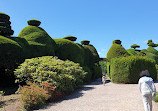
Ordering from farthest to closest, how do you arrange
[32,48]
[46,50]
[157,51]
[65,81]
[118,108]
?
[157,51] < [46,50] < [32,48] < [65,81] < [118,108]

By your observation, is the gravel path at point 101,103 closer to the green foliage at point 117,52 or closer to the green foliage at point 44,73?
the green foliage at point 44,73

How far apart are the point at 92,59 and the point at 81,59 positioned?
447cm

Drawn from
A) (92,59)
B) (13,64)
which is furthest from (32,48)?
(92,59)

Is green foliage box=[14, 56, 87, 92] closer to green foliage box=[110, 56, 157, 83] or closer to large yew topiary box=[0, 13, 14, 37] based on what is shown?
large yew topiary box=[0, 13, 14, 37]

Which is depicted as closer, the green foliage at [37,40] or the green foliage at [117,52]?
the green foliage at [37,40]

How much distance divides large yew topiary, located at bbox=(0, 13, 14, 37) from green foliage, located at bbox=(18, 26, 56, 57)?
1.56 meters

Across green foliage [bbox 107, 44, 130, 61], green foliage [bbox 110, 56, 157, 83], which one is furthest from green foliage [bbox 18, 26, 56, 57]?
green foliage [bbox 107, 44, 130, 61]

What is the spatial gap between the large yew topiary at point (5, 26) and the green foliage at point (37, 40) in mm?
1562

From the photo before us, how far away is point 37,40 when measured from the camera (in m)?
12.4

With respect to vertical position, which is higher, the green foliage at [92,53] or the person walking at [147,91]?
the green foliage at [92,53]

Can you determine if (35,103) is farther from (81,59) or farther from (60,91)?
(81,59)

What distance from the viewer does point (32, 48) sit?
38.5 ft

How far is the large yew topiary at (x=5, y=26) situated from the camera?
10626 mm

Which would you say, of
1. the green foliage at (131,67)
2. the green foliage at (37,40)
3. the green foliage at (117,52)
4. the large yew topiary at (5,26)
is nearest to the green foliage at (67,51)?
the green foliage at (37,40)
